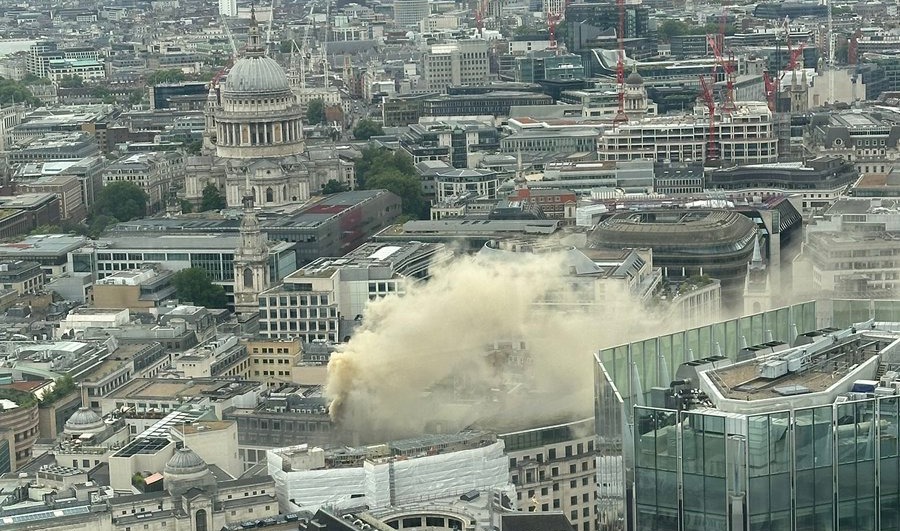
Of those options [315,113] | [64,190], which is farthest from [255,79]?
[315,113]

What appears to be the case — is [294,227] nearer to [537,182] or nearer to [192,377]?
[537,182]

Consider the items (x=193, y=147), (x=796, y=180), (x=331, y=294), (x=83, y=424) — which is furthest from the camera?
(x=193, y=147)

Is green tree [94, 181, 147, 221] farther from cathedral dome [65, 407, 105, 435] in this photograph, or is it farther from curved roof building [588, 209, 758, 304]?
cathedral dome [65, 407, 105, 435]

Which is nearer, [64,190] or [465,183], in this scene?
[465,183]

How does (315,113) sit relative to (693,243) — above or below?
above

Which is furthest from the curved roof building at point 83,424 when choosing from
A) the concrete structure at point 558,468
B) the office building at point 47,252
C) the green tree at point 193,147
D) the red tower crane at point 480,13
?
the red tower crane at point 480,13

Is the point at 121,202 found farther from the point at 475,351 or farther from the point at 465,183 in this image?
the point at 475,351

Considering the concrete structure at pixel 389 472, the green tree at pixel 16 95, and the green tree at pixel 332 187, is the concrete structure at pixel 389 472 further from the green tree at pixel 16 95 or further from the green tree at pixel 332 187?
the green tree at pixel 16 95
